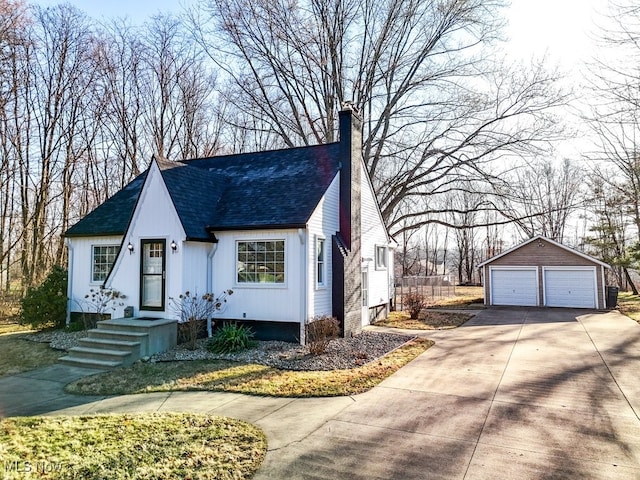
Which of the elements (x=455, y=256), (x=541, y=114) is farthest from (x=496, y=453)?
(x=455, y=256)

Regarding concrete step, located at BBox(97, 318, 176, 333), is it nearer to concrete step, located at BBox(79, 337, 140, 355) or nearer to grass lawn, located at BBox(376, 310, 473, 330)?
concrete step, located at BBox(79, 337, 140, 355)

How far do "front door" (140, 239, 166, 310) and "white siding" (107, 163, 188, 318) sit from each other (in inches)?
Answer: 5.2

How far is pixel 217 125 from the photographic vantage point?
27.3m

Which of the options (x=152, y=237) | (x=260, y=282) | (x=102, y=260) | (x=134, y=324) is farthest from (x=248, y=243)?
(x=102, y=260)

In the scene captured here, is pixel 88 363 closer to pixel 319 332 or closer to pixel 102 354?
pixel 102 354

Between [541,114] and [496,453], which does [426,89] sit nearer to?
[541,114]

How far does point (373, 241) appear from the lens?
15.4 metres

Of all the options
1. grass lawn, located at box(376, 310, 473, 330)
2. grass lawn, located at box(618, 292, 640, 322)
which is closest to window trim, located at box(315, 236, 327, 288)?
grass lawn, located at box(376, 310, 473, 330)

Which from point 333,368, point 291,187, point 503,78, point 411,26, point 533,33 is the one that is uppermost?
point 411,26

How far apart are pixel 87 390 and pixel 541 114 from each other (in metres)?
21.5

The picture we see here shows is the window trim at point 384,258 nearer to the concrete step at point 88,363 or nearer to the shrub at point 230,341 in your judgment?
the shrub at point 230,341

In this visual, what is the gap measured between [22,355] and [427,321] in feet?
43.8

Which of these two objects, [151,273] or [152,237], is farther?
[151,273]

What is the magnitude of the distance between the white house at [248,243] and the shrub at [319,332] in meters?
0.23
